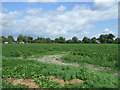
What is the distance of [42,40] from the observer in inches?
4173

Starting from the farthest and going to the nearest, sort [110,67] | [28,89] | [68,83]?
[110,67] → [68,83] → [28,89]

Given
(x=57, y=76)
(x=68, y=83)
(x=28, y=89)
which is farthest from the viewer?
(x=57, y=76)

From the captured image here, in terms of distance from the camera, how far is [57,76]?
253 inches

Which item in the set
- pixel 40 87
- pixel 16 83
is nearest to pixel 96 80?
pixel 40 87

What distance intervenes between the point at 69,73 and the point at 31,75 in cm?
173

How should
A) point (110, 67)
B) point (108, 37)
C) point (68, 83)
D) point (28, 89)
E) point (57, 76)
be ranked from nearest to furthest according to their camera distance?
point (28, 89) < point (68, 83) < point (57, 76) < point (110, 67) < point (108, 37)

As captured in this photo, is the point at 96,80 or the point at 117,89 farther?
the point at 96,80

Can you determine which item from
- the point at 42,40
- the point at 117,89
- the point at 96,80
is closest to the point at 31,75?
the point at 96,80

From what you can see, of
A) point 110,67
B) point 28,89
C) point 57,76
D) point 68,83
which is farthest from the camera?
point 110,67

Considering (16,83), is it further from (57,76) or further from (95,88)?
(95,88)

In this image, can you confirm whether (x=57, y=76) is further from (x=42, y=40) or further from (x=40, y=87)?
(x=42, y=40)

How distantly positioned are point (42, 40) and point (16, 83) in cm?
10108

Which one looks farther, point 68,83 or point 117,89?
point 68,83

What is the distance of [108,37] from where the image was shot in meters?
103
